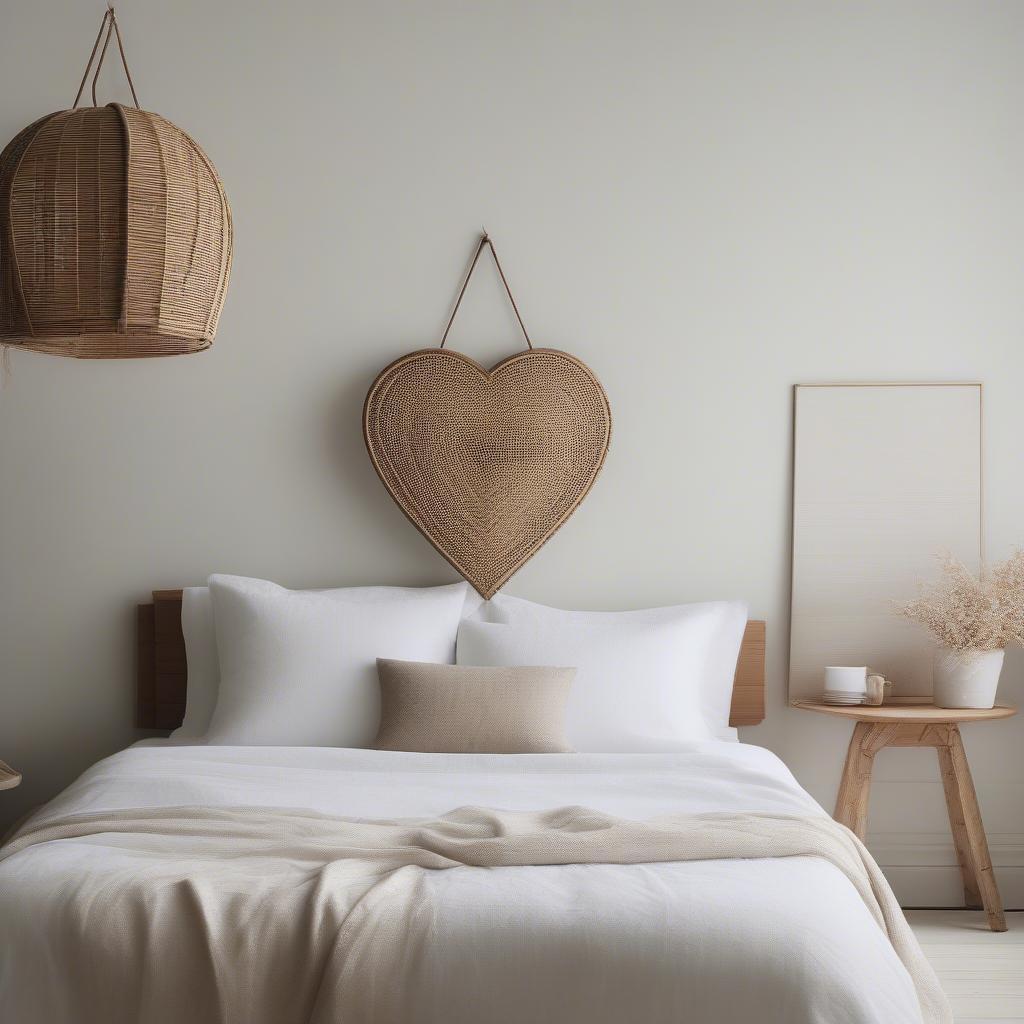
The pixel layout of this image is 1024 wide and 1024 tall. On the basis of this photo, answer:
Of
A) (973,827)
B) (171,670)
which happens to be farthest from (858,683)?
(171,670)

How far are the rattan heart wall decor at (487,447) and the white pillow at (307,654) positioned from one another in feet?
0.95

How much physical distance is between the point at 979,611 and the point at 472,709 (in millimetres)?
1567

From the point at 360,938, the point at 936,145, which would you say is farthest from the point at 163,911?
the point at 936,145

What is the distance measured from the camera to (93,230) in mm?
2445

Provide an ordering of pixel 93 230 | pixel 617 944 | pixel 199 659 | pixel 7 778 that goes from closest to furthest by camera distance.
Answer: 1. pixel 617 944
2. pixel 93 230
3. pixel 7 778
4. pixel 199 659

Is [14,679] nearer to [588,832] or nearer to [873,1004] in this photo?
[588,832]

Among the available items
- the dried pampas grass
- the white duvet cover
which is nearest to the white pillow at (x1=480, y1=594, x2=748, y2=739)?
the dried pampas grass

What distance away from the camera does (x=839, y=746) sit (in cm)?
365

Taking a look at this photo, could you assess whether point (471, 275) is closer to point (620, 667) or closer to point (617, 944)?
point (620, 667)

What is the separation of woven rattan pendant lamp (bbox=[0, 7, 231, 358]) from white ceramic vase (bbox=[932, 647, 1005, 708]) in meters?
2.43

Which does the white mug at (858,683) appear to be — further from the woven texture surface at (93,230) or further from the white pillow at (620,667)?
the woven texture surface at (93,230)

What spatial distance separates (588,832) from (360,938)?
0.56 m

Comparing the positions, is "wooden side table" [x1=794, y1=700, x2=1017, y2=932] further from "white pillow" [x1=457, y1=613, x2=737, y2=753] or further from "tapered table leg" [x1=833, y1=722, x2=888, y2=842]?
"white pillow" [x1=457, y1=613, x2=737, y2=753]

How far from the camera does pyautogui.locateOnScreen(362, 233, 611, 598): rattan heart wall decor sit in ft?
11.6
